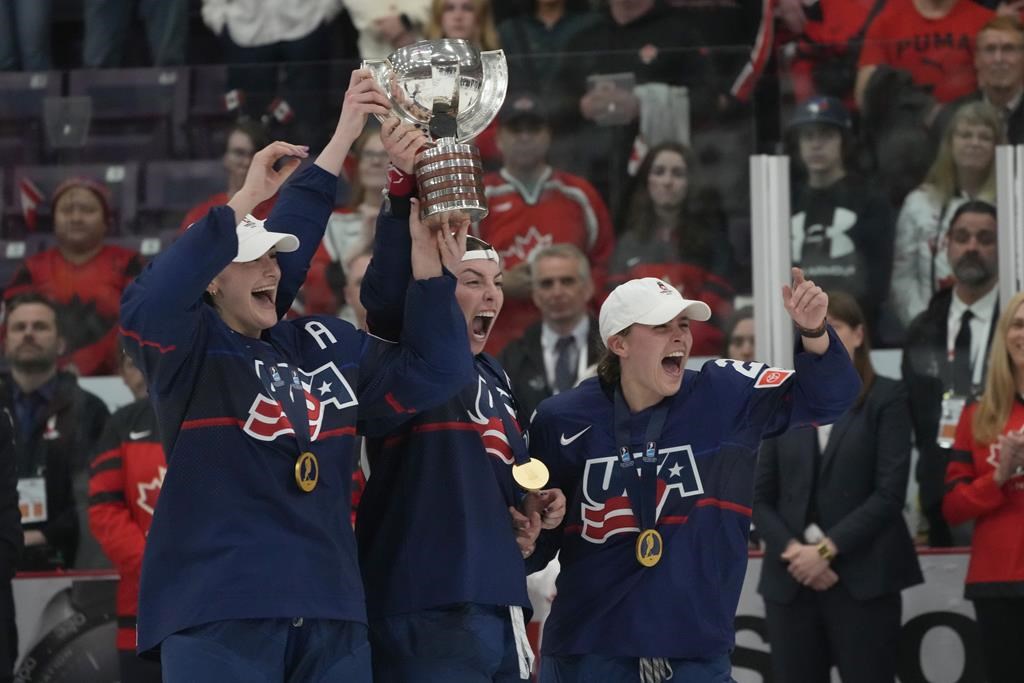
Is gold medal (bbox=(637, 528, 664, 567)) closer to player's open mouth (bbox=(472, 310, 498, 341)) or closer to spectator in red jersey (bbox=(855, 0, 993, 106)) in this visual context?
player's open mouth (bbox=(472, 310, 498, 341))

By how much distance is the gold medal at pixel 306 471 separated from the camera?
3.54 metres

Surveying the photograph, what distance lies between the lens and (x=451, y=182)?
3646mm

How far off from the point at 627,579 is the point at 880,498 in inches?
89.7

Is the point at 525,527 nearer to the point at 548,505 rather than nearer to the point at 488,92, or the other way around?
the point at 548,505

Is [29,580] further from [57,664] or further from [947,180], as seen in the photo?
[947,180]

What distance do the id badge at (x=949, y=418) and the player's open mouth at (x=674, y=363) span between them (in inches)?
95.0

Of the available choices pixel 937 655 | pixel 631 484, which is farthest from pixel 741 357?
pixel 631 484

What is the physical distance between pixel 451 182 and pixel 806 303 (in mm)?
1028

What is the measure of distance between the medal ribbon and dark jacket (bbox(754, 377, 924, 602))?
190cm

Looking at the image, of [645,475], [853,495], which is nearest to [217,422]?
[645,475]

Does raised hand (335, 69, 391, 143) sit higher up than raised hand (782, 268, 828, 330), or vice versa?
raised hand (335, 69, 391, 143)

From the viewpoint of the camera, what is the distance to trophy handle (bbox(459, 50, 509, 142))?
157 inches

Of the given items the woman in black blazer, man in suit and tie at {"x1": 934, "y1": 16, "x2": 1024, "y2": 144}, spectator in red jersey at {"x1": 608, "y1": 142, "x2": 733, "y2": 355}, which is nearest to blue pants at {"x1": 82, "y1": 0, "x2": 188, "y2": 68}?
spectator in red jersey at {"x1": 608, "y1": 142, "x2": 733, "y2": 355}

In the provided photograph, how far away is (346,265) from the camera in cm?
677
